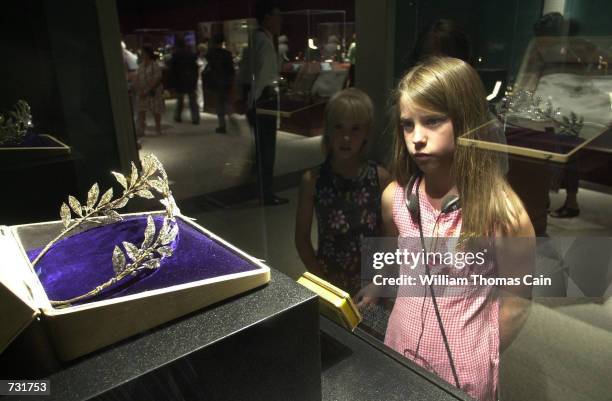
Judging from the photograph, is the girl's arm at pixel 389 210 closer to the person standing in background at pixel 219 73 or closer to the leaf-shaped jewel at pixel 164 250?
the leaf-shaped jewel at pixel 164 250

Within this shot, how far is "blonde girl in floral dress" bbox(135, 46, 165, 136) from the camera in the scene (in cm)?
165

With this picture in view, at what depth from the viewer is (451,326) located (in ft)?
2.90

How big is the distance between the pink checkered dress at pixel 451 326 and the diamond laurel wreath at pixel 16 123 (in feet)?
3.09

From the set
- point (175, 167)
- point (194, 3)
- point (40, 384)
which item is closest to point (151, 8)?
point (194, 3)

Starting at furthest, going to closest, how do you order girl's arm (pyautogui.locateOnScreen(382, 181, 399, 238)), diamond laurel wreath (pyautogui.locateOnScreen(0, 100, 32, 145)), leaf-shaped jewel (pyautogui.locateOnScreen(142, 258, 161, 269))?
diamond laurel wreath (pyautogui.locateOnScreen(0, 100, 32, 145))
girl's arm (pyautogui.locateOnScreen(382, 181, 399, 238))
leaf-shaped jewel (pyautogui.locateOnScreen(142, 258, 161, 269))

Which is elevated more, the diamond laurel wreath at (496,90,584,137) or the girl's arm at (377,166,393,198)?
the diamond laurel wreath at (496,90,584,137)

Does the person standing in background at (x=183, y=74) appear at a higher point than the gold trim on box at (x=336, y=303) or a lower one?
higher

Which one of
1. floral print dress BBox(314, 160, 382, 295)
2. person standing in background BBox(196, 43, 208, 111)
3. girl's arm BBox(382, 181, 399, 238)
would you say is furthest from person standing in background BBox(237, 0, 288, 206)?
girl's arm BBox(382, 181, 399, 238)

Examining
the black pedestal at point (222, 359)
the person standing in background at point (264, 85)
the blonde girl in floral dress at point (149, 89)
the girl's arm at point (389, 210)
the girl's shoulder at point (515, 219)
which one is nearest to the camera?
the black pedestal at point (222, 359)

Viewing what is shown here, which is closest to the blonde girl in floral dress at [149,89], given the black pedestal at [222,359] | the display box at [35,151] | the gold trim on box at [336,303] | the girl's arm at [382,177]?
the display box at [35,151]

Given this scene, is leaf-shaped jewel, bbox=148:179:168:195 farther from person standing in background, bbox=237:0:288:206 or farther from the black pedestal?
person standing in background, bbox=237:0:288:206

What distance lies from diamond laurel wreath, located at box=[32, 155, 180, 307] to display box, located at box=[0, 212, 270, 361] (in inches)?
0.9

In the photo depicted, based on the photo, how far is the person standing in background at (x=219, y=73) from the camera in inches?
71.6

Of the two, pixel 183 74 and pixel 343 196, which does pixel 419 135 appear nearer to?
pixel 343 196
